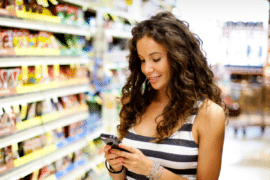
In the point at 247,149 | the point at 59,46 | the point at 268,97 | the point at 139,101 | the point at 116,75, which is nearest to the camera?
the point at 139,101

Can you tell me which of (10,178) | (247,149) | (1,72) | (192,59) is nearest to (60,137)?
(10,178)

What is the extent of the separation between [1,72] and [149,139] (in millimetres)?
1352

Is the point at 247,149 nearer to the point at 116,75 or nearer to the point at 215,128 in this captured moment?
the point at 116,75

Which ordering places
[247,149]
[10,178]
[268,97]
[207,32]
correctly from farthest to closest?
[207,32]
[268,97]
[247,149]
[10,178]

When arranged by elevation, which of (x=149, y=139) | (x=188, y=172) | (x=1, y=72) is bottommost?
(x=188, y=172)

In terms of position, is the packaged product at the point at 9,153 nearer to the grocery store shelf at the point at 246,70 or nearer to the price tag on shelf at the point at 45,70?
the price tag on shelf at the point at 45,70

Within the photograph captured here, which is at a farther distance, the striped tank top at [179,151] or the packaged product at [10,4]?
the packaged product at [10,4]

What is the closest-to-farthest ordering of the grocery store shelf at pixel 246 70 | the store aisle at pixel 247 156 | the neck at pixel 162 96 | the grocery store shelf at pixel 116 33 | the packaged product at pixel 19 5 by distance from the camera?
the neck at pixel 162 96
the packaged product at pixel 19 5
the grocery store shelf at pixel 116 33
the store aisle at pixel 247 156
the grocery store shelf at pixel 246 70

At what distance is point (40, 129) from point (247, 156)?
376 cm

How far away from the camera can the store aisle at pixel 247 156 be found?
13.3 feet

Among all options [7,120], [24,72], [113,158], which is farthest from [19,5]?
[113,158]

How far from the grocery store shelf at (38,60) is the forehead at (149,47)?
1.19 m

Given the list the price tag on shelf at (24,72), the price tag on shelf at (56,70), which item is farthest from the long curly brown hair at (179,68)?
the price tag on shelf at (56,70)

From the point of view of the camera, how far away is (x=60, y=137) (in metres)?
2.83
